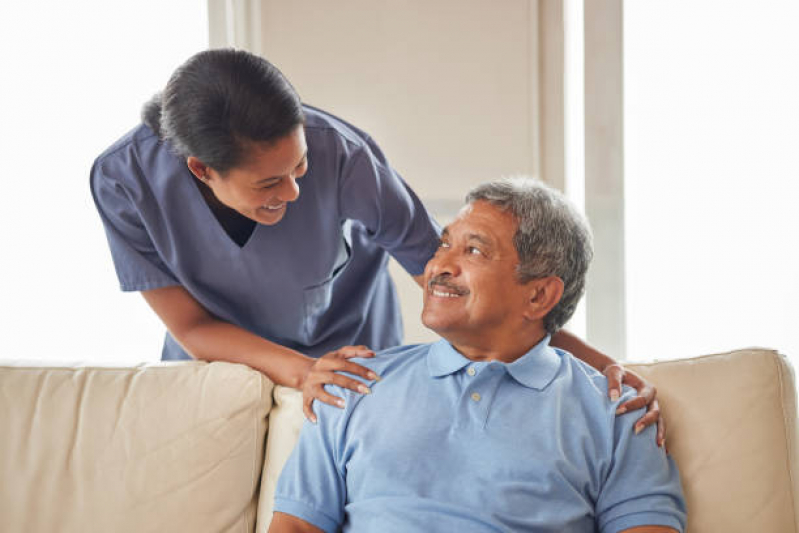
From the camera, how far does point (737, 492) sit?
1281 mm

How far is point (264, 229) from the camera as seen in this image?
4.76 ft

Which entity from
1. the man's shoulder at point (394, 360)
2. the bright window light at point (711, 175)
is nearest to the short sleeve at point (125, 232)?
the man's shoulder at point (394, 360)

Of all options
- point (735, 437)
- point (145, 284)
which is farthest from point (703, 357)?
point (145, 284)

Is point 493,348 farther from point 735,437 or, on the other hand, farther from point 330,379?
point 735,437

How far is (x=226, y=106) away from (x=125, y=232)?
0.48 meters

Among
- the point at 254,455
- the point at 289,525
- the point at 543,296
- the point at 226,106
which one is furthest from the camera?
the point at 254,455

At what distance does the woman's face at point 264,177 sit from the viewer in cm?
118

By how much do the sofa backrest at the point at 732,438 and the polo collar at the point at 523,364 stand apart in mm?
231

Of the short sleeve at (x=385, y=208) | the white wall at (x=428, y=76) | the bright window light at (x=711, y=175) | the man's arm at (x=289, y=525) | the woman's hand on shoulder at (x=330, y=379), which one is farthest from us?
the white wall at (x=428, y=76)

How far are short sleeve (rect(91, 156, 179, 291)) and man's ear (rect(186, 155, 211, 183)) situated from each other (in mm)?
212

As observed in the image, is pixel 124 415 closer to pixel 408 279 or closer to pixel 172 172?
pixel 172 172

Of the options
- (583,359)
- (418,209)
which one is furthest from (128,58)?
(583,359)

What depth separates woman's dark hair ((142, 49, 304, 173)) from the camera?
1130 mm

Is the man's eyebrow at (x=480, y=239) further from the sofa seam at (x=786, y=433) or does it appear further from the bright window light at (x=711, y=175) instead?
the bright window light at (x=711, y=175)
